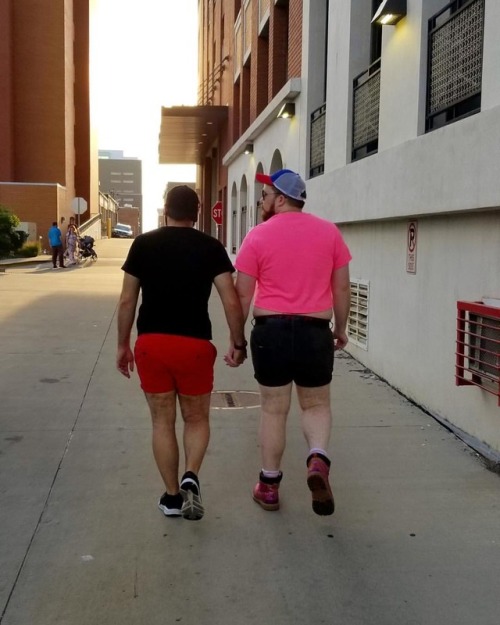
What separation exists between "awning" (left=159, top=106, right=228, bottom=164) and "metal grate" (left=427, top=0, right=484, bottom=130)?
18.4 meters

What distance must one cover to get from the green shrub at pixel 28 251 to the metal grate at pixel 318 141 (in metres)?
21.5

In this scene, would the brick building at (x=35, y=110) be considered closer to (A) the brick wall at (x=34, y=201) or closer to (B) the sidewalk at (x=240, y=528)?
(A) the brick wall at (x=34, y=201)

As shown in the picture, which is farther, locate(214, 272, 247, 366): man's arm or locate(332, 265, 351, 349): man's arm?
locate(332, 265, 351, 349): man's arm

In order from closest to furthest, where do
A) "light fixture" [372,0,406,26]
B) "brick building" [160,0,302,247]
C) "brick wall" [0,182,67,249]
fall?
"light fixture" [372,0,406,26] → "brick building" [160,0,302,247] → "brick wall" [0,182,67,249]

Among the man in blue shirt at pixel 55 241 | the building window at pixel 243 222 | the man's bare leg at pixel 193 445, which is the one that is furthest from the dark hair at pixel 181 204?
the man in blue shirt at pixel 55 241

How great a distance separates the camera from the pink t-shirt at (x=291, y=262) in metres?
4.03

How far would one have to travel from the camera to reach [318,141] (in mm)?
11508

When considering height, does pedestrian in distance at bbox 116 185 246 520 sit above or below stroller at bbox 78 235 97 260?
below

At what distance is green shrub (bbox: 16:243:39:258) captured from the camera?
102 ft

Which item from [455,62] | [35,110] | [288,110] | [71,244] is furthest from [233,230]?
[35,110]

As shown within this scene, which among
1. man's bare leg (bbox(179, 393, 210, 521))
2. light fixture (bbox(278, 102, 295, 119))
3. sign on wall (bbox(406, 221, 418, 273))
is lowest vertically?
man's bare leg (bbox(179, 393, 210, 521))

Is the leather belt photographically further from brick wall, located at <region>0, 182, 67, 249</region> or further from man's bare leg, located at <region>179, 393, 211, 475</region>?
brick wall, located at <region>0, 182, 67, 249</region>

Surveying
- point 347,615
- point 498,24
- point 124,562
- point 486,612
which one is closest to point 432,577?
point 486,612

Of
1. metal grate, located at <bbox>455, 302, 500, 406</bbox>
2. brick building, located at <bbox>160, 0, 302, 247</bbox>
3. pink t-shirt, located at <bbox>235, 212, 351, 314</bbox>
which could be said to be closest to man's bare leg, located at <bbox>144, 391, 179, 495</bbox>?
pink t-shirt, located at <bbox>235, 212, 351, 314</bbox>
